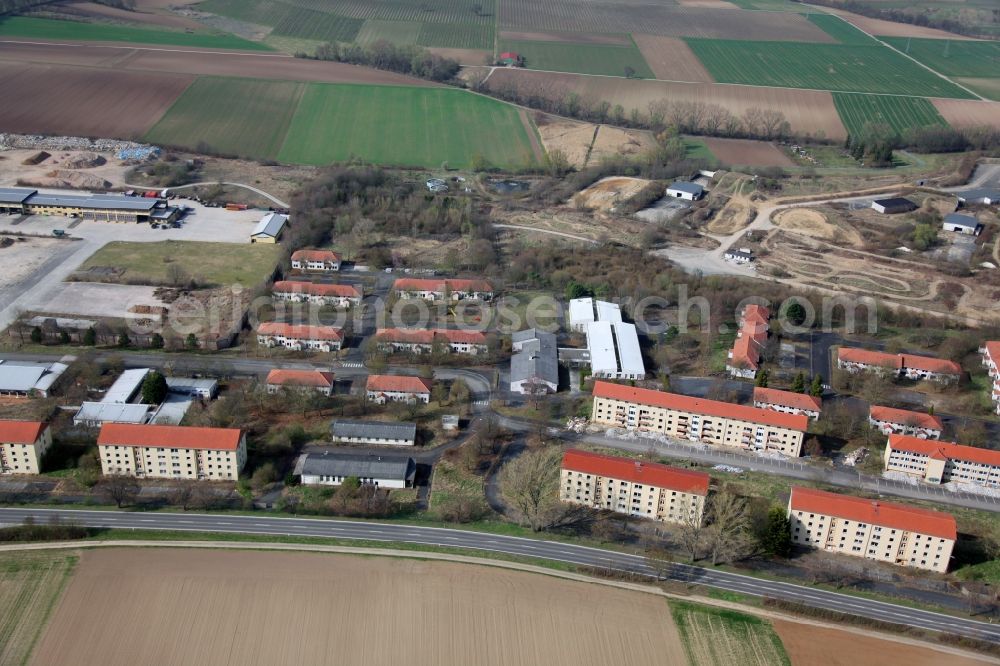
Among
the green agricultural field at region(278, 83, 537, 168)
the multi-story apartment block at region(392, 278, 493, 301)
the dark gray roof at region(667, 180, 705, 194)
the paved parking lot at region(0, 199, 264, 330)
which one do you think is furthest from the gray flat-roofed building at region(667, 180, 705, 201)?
the paved parking lot at region(0, 199, 264, 330)

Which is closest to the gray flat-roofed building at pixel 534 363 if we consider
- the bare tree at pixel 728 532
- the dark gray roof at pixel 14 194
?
the bare tree at pixel 728 532

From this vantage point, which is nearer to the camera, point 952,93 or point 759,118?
point 759,118

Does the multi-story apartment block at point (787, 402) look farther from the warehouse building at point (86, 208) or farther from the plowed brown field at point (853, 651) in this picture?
the warehouse building at point (86, 208)

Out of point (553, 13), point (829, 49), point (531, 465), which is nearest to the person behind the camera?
point (531, 465)

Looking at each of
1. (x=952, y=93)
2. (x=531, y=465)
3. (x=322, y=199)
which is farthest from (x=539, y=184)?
(x=952, y=93)

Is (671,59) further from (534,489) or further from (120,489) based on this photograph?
(120,489)

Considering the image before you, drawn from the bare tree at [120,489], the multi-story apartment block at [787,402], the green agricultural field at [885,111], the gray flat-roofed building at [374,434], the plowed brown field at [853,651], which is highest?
the green agricultural field at [885,111]

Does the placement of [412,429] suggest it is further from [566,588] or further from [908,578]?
[908,578]

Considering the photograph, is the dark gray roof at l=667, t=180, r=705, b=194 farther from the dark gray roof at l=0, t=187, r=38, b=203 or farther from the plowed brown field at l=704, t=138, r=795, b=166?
the dark gray roof at l=0, t=187, r=38, b=203
